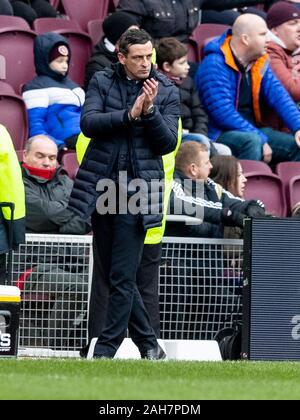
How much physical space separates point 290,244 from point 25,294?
2141 mm

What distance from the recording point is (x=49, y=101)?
1358 cm

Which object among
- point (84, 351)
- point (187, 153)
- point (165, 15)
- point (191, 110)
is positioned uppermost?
point (165, 15)

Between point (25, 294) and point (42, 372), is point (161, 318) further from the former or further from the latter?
point (42, 372)

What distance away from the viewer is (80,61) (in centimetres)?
1474

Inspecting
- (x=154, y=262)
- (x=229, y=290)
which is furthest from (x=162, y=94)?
(x=229, y=290)

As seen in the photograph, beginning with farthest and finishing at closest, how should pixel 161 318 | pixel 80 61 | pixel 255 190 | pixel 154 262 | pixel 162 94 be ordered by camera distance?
pixel 80 61 < pixel 255 190 < pixel 161 318 < pixel 154 262 < pixel 162 94

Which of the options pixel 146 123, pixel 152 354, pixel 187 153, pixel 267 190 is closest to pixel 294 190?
pixel 267 190

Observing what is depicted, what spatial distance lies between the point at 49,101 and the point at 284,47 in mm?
3352

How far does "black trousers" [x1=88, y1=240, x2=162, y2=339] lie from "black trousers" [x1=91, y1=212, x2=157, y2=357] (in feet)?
2.04

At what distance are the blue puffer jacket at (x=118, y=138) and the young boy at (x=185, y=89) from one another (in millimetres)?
3233

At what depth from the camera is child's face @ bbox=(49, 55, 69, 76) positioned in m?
13.6

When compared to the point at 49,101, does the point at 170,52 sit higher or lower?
higher

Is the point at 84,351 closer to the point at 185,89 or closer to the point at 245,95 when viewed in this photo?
the point at 185,89

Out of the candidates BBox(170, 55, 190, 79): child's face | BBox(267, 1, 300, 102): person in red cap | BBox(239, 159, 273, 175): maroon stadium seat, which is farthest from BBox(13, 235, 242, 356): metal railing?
BBox(267, 1, 300, 102): person in red cap
